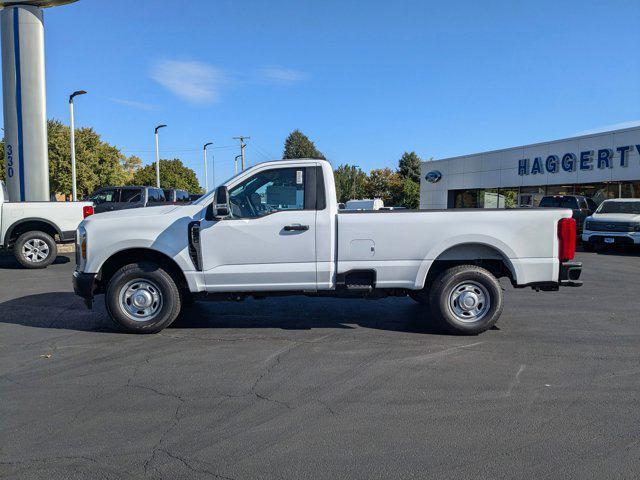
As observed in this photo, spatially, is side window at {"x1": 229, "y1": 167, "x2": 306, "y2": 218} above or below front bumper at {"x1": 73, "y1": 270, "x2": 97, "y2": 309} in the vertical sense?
above

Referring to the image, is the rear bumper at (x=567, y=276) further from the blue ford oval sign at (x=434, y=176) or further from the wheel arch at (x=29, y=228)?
the blue ford oval sign at (x=434, y=176)

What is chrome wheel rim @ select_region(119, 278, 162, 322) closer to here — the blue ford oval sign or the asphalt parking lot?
the asphalt parking lot

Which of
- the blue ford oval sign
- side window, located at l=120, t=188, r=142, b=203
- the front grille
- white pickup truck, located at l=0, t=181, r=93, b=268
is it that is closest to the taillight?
white pickup truck, located at l=0, t=181, r=93, b=268

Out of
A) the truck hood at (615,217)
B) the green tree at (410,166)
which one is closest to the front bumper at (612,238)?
the truck hood at (615,217)

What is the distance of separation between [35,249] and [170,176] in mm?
72383

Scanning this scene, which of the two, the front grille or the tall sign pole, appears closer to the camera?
the front grille

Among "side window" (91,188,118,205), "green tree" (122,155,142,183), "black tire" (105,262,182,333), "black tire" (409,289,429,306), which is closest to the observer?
"black tire" (105,262,182,333)

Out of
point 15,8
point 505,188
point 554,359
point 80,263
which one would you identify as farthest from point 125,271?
point 505,188

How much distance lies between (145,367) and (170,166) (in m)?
85.4

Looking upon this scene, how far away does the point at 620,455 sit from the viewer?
11.0 feet

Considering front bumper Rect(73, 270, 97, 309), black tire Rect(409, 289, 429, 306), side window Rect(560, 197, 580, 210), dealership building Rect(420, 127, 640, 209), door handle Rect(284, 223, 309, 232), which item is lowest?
black tire Rect(409, 289, 429, 306)

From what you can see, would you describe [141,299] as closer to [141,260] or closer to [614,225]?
[141,260]

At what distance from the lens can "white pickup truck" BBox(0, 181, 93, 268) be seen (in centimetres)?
1208

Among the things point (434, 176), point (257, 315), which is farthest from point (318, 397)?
point (434, 176)
